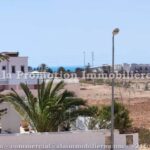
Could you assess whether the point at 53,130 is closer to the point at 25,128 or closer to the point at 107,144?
the point at 107,144

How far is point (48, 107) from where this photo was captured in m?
18.9

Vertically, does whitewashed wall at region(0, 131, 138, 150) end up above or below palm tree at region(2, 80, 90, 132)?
below

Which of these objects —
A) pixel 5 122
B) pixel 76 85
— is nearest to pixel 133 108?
pixel 76 85

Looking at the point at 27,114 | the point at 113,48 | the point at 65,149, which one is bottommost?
the point at 65,149

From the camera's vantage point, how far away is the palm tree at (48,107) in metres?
19.0


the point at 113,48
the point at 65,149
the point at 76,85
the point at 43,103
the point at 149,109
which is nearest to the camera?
the point at 113,48

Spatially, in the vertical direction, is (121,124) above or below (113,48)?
below

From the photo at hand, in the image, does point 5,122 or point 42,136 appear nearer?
point 42,136

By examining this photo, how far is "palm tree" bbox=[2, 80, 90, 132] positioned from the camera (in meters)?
19.0

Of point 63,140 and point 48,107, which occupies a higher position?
point 48,107

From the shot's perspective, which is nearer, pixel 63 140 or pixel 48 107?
pixel 63 140

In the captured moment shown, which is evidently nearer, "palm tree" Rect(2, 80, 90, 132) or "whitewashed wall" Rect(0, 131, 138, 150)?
"whitewashed wall" Rect(0, 131, 138, 150)

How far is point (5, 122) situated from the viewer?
21953 mm

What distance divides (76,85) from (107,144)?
38.7 feet
